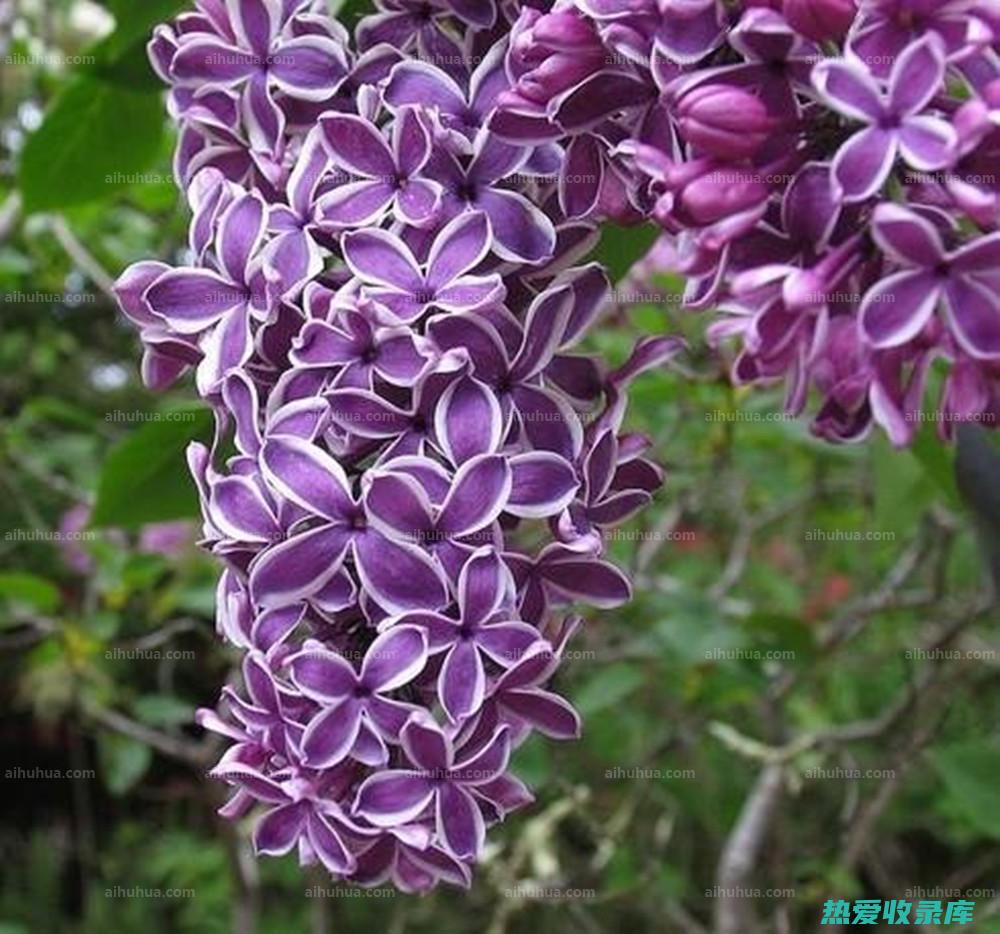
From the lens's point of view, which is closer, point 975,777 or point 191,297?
point 191,297

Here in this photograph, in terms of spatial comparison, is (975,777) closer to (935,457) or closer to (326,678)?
(935,457)

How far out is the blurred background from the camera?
3.42ft

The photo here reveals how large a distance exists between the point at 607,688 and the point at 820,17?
3.51 feet

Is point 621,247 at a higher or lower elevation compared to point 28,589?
higher

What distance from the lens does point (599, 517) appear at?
559 millimetres

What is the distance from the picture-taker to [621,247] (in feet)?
2.35

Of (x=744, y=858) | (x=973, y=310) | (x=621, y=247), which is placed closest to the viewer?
(x=973, y=310)

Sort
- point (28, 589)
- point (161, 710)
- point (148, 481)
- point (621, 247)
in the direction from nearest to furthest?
point (621, 247), point (148, 481), point (28, 589), point (161, 710)

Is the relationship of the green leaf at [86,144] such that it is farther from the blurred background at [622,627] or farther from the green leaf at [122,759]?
the green leaf at [122,759]

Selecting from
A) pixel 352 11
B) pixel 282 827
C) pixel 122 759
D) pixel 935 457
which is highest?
pixel 352 11

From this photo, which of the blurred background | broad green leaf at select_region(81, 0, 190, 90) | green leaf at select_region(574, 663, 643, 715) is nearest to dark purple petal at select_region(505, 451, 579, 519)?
the blurred background

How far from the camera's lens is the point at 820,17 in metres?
0.45

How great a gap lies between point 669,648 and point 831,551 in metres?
0.98

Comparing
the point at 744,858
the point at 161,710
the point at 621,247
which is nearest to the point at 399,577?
the point at 621,247
